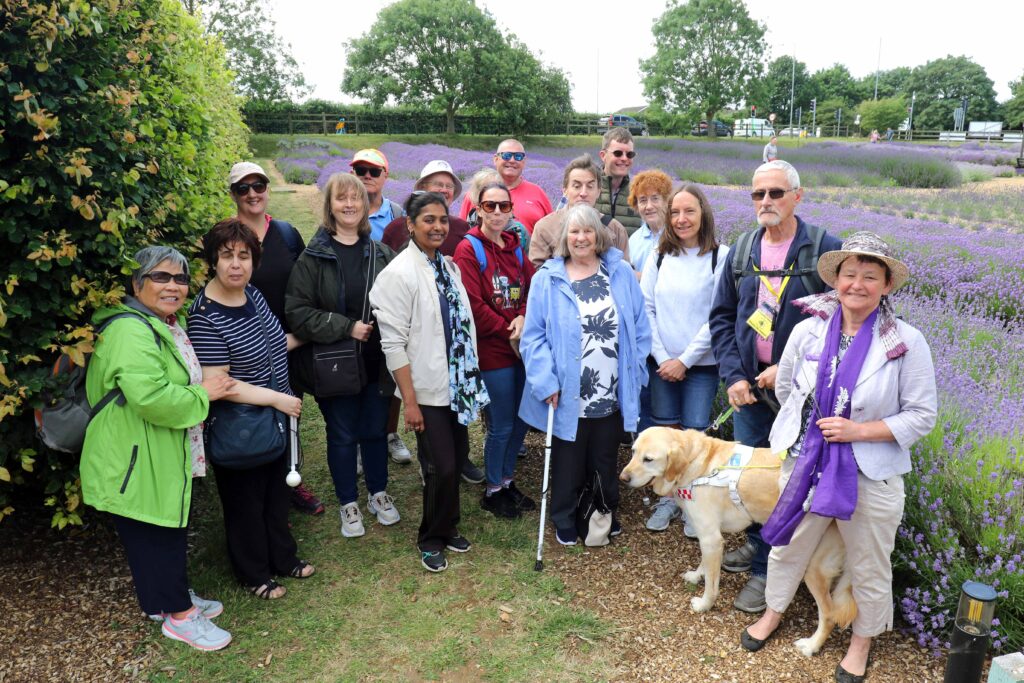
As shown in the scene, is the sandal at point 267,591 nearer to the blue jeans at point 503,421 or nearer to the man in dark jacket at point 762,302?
the blue jeans at point 503,421

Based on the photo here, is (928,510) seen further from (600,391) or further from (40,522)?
(40,522)

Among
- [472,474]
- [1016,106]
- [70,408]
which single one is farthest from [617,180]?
[1016,106]

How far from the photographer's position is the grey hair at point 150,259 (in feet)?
10.8

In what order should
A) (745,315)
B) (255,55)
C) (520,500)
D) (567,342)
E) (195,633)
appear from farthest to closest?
1. (255,55)
2. (520,500)
3. (567,342)
4. (745,315)
5. (195,633)

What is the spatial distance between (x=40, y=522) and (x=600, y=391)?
373 centimetres

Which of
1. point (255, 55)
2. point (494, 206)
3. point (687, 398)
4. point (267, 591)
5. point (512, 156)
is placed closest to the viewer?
point (267, 591)

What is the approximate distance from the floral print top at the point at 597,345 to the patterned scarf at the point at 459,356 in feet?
2.32

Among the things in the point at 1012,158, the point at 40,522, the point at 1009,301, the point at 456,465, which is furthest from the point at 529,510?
the point at 1012,158

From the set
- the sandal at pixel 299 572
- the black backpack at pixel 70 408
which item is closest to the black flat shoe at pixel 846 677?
the sandal at pixel 299 572

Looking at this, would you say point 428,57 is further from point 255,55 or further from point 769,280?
point 769,280

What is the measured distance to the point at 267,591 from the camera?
4.02m

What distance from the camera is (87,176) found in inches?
122

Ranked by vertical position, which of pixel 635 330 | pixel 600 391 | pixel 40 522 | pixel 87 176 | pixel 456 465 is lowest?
pixel 40 522

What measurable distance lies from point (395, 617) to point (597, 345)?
203cm
